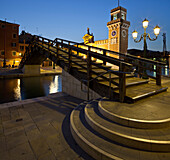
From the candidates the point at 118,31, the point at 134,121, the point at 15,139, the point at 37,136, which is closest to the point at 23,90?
the point at 15,139

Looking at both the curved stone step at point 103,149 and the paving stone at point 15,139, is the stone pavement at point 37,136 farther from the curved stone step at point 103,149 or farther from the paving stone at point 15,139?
the curved stone step at point 103,149

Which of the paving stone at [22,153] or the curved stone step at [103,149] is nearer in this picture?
the curved stone step at [103,149]

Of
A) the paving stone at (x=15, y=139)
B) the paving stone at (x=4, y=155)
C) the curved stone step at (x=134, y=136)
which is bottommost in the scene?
the paving stone at (x=4, y=155)

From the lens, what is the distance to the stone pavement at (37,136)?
2.44 m

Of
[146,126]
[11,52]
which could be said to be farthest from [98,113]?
[11,52]

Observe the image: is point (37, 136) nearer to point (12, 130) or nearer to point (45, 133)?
point (45, 133)

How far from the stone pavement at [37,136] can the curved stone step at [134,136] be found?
0.63 meters

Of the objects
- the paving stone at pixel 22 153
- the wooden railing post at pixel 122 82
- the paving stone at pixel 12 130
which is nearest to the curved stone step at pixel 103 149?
the paving stone at pixel 22 153

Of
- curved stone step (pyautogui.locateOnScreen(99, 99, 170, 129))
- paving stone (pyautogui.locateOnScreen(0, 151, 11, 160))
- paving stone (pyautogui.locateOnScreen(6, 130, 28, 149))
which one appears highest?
curved stone step (pyautogui.locateOnScreen(99, 99, 170, 129))

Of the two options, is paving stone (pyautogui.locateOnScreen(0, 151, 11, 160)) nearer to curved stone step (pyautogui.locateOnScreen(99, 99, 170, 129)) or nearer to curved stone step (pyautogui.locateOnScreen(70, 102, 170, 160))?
curved stone step (pyautogui.locateOnScreen(70, 102, 170, 160))

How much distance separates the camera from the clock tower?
29.0 m

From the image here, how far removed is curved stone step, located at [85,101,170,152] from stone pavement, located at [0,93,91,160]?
0.63m

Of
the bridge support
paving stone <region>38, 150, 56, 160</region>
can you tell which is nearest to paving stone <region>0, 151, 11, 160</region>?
paving stone <region>38, 150, 56, 160</region>

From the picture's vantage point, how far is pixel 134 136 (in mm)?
2314
